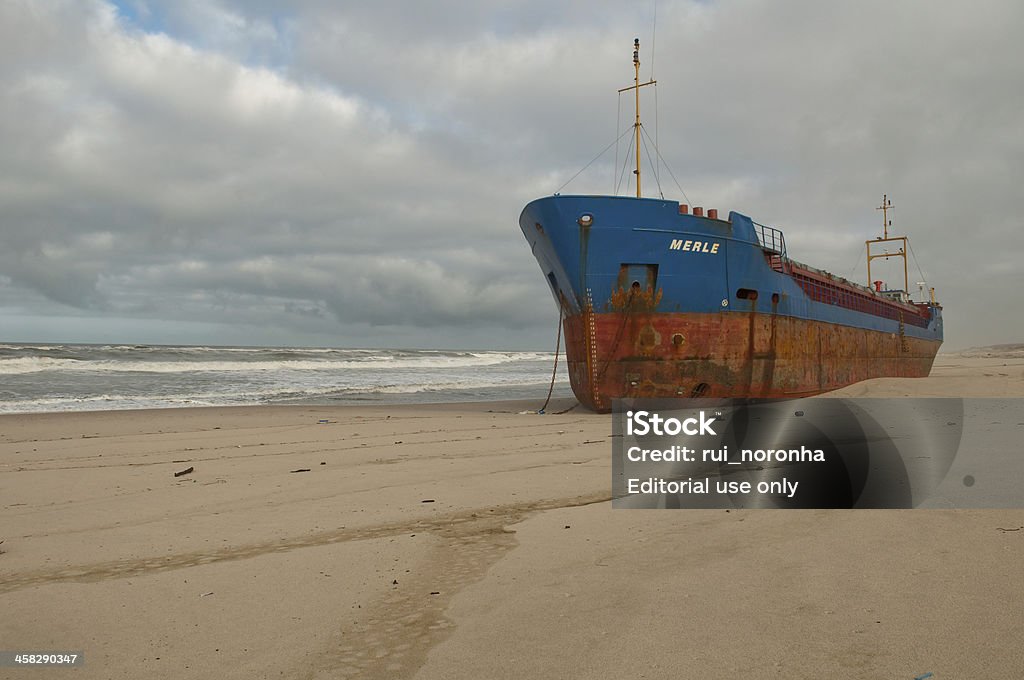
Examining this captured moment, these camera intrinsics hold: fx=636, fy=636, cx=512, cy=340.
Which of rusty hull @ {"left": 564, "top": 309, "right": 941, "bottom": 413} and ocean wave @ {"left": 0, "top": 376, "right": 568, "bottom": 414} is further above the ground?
rusty hull @ {"left": 564, "top": 309, "right": 941, "bottom": 413}

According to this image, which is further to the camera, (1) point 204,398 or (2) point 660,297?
(1) point 204,398

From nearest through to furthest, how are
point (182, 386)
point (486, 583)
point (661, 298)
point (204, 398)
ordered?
point (486, 583) < point (661, 298) < point (204, 398) < point (182, 386)

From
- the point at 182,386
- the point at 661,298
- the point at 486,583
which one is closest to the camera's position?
the point at 486,583

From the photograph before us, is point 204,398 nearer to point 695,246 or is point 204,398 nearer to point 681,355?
point 681,355

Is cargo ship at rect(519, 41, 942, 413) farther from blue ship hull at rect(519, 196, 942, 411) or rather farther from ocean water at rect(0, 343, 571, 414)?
ocean water at rect(0, 343, 571, 414)

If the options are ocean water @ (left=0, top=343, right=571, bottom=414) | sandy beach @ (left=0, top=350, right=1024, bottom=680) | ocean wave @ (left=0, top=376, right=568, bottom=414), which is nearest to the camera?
sandy beach @ (left=0, top=350, right=1024, bottom=680)

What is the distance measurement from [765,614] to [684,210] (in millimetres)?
11605

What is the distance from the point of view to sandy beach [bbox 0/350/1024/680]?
2363 mm

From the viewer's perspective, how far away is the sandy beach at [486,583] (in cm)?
236

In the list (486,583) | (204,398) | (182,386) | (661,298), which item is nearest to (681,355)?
(661,298)

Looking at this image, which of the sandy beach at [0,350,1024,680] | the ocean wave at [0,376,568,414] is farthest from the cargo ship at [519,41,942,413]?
the ocean wave at [0,376,568,414]

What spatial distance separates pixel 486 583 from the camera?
3.21 m

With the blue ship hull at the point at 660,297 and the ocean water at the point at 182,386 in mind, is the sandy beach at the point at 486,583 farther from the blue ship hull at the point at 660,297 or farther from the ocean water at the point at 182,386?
the ocean water at the point at 182,386

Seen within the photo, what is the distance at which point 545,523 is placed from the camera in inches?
173
